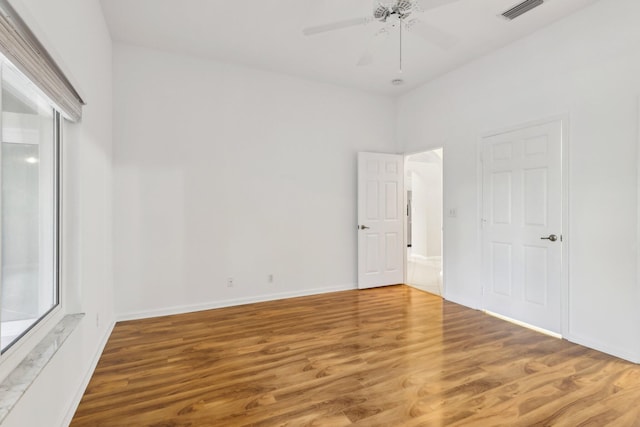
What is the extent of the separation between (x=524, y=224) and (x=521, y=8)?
6.95 ft

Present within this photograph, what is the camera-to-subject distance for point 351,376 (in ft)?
8.00

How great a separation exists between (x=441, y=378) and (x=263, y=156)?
3307 mm

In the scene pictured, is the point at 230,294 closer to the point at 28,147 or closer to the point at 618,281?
the point at 28,147

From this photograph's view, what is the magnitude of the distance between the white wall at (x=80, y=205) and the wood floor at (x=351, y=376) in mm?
281

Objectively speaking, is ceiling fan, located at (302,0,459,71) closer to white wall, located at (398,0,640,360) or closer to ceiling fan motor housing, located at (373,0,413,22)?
ceiling fan motor housing, located at (373,0,413,22)

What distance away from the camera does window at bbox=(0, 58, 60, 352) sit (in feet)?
4.80

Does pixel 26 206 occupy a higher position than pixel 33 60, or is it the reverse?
pixel 33 60

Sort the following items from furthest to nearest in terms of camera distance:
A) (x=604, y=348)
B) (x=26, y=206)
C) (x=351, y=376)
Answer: (x=604, y=348) < (x=351, y=376) < (x=26, y=206)

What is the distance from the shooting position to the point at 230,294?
4238 millimetres

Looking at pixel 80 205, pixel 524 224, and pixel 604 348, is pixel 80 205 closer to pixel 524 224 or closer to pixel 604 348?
pixel 524 224

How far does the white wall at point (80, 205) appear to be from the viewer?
159 cm

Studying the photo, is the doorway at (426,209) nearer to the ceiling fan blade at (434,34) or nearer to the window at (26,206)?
the ceiling fan blade at (434,34)

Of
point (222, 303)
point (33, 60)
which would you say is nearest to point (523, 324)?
point (222, 303)

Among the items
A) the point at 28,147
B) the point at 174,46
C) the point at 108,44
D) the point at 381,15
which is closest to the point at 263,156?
the point at 174,46
